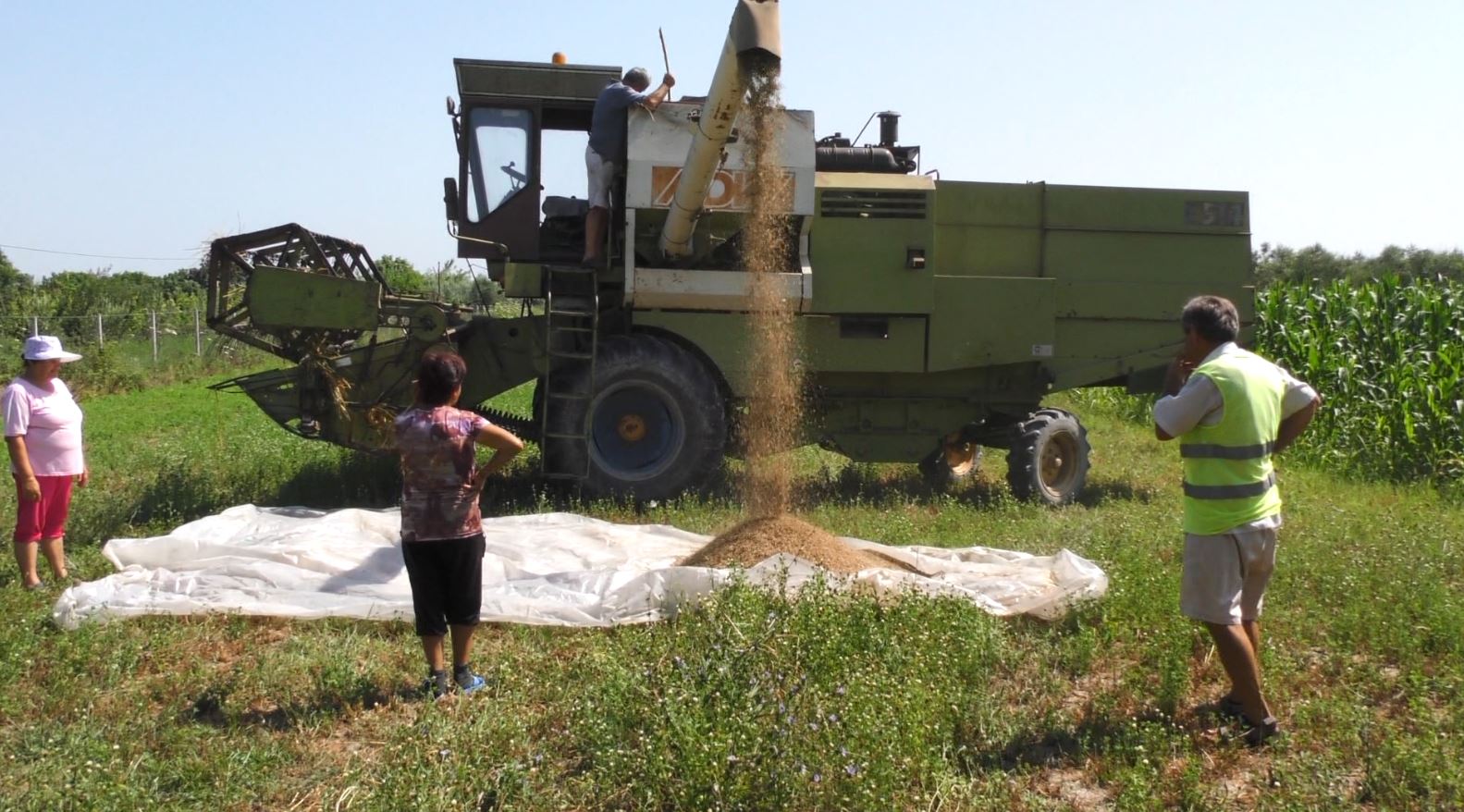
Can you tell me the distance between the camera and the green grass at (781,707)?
374 cm

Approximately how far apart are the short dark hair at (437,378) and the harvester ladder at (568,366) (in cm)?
387

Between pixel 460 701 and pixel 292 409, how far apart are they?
4393mm

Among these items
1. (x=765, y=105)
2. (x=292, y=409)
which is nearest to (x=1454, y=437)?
(x=765, y=105)

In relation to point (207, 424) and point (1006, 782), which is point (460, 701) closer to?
point (1006, 782)

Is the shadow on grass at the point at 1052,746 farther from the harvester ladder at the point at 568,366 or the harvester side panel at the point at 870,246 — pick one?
the harvester ladder at the point at 568,366

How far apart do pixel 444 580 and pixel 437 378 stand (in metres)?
0.77

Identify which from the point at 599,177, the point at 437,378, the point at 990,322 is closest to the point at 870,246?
the point at 990,322

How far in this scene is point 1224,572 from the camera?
424 cm

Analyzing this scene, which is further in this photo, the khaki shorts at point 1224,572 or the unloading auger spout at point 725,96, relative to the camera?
the unloading auger spout at point 725,96

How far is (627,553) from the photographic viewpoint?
281 inches

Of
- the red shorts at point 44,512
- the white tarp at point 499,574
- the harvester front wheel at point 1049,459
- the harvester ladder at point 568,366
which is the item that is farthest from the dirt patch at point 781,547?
the red shorts at point 44,512

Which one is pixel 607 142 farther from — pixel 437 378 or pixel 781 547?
pixel 437 378

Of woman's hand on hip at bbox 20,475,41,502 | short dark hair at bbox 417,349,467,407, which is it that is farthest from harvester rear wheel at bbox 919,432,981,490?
woman's hand on hip at bbox 20,475,41,502

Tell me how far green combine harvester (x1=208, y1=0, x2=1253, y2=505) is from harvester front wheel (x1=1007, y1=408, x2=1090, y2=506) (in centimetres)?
2
